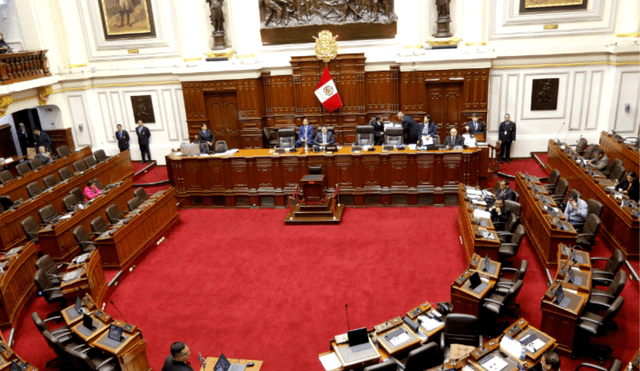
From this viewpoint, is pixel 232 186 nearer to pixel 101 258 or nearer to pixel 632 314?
pixel 101 258

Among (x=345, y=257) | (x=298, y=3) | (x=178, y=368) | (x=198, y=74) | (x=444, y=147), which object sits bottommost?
(x=345, y=257)

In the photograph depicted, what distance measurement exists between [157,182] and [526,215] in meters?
9.68

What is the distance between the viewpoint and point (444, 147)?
35.1ft

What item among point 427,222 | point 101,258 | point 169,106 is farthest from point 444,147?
point 169,106

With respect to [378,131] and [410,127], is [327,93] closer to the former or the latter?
[378,131]

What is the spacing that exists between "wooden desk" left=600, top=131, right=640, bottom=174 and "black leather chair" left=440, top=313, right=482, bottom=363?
21.4 feet

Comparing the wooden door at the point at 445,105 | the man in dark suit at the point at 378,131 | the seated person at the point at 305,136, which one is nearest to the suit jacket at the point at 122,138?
the seated person at the point at 305,136

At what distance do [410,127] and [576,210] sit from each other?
534 cm

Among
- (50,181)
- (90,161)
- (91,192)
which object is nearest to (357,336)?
(91,192)

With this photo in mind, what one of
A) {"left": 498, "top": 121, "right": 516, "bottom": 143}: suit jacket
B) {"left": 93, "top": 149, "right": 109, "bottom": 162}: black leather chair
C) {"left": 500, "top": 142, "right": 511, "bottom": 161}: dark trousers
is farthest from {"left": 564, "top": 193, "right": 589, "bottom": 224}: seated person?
{"left": 93, "top": 149, "right": 109, "bottom": 162}: black leather chair

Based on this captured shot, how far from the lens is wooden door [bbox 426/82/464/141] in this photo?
13.4 metres

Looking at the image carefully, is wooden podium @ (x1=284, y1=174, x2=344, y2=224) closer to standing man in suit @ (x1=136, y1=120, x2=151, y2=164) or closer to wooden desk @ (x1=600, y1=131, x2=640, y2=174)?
wooden desk @ (x1=600, y1=131, x2=640, y2=174)

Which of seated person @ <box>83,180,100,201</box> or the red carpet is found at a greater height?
seated person @ <box>83,180,100,201</box>

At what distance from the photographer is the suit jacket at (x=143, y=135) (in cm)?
1488
